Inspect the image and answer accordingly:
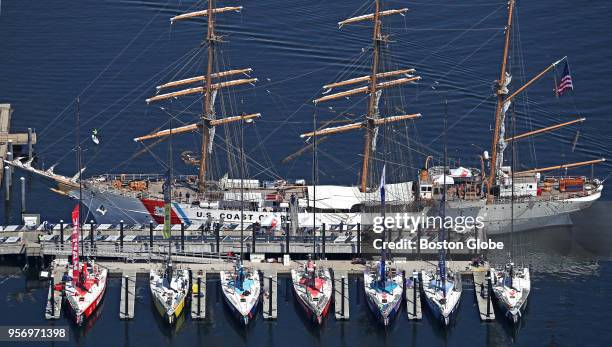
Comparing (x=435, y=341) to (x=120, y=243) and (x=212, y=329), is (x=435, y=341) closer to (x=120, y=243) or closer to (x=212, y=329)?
(x=212, y=329)

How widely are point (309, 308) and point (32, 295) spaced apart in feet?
98.8

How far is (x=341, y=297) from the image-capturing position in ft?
605

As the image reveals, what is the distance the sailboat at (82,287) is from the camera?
18038 centimetres

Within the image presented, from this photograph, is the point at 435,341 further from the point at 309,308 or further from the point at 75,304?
the point at 75,304

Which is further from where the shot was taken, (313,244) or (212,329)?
(313,244)

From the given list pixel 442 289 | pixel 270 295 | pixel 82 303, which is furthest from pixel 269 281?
pixel 82 303

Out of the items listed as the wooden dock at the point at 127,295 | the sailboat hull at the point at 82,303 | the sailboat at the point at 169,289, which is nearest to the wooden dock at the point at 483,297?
the sailboat at the point at 169,289

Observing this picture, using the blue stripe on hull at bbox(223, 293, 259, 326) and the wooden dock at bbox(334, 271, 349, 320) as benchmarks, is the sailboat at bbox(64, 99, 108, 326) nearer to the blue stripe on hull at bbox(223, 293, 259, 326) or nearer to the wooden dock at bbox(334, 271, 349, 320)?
the blue stripe on hull at bbox(223, 293, 259, 326)

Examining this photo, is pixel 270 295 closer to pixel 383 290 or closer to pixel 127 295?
pixel 383 290

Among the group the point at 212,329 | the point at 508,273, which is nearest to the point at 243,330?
the point at 212,329

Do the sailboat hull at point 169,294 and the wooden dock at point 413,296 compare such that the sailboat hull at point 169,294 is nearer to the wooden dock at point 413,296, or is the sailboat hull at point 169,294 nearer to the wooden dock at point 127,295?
the wooden dock at point 127,295

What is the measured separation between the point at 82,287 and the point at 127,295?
4.69 m

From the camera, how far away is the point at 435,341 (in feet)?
582

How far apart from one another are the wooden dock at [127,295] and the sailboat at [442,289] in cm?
3012
